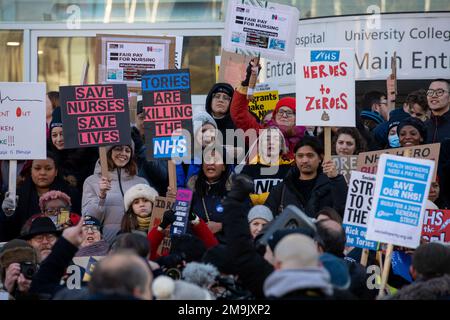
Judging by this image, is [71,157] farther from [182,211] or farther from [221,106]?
[182,211]

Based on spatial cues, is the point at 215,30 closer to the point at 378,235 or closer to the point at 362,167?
the point at 362,167

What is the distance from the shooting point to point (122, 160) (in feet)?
39.4

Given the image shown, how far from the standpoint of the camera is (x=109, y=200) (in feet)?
38.6

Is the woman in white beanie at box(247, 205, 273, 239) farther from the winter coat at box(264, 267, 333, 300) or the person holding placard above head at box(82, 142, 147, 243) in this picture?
the winter coat at box(264, 267, 333, 300)

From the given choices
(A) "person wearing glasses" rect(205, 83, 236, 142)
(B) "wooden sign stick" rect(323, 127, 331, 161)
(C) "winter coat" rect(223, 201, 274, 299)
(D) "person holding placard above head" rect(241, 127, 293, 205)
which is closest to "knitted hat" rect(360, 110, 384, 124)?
(A) "person wearing glasses" rect(205, 83, 236, 142)

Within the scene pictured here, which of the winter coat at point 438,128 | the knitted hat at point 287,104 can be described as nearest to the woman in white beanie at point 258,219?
the knitted hat at point 287,104

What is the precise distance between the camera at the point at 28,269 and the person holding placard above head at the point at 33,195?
2651 millimetres

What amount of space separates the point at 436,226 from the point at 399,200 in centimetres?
104

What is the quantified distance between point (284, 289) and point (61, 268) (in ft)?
6.60

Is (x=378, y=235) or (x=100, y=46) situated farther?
(x=100, y=46)

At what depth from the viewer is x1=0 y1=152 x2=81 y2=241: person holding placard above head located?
1193 centimetres

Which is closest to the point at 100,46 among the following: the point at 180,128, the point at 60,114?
the point at 60,114

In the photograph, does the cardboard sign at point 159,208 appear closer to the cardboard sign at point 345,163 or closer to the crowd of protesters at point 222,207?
the crowd of protesters at point 222,207
